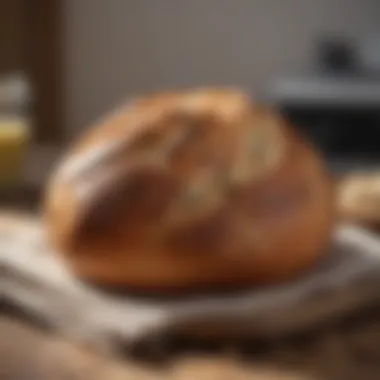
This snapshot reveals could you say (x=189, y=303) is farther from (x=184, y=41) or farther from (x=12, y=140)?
(x=184, y=41)

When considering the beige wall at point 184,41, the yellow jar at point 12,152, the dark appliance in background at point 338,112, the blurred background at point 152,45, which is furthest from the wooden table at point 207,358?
the beige wall at point 184,41

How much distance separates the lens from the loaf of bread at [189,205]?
0.49 meters

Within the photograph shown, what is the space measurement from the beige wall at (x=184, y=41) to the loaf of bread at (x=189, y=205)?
1.60m

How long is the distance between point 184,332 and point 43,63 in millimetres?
1785

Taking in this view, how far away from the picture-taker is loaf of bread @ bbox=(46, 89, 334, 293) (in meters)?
0.49

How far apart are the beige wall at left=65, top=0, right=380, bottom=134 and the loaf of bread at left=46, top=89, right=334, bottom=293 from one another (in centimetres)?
160

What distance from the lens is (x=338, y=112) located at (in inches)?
66.4

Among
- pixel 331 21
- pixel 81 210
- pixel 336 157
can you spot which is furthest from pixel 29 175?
pixel 331 21

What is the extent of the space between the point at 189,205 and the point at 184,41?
1713mm

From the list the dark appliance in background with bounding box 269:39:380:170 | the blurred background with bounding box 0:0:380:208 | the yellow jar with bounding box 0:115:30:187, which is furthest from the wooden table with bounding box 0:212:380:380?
the blurred background with bounding box 0:0:380:208

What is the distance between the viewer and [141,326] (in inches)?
17.8

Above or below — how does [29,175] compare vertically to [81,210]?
above

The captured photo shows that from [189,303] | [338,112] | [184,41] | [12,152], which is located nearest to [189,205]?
[189,303]

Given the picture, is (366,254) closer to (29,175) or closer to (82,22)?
(29,175)
